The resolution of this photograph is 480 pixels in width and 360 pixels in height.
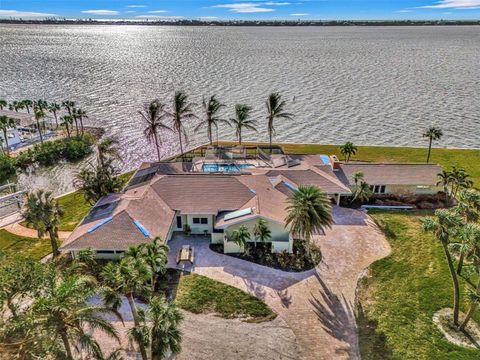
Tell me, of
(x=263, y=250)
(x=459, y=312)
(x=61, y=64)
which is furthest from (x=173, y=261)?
(x=61, y=64)

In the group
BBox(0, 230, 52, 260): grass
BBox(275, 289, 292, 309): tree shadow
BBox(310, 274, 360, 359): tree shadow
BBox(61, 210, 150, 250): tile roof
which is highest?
BBox(61, 210, 150, 250): tile roof

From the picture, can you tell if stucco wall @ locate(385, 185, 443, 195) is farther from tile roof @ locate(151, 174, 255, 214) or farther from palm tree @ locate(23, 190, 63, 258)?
palm tree @ locate(23, 190, 63, 258)

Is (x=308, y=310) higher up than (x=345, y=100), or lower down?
lower down

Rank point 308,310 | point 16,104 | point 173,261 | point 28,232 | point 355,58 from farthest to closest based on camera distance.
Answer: point 355,58 < point 16,104 < point 28,232 < point 173,261 < point 308,310

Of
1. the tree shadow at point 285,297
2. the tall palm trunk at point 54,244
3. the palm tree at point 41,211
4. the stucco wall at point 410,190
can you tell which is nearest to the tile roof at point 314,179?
the stucco wall at point 410,190

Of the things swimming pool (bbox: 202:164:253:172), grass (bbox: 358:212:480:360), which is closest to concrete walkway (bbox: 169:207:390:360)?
grass (bbox: 358:212:480:360)

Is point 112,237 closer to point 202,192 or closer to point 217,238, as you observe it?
point 217,238

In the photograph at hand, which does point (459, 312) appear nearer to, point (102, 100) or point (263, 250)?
point (263, 250)

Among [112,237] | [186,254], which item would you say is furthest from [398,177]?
[112,237]
